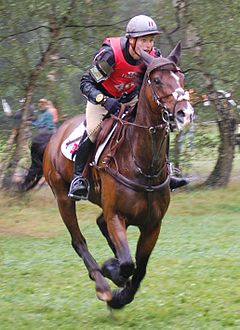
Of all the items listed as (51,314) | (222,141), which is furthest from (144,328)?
(222,141)

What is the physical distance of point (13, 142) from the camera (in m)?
15.5

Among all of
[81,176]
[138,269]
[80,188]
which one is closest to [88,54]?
[81,176]

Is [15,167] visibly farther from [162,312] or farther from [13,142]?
[162,312]

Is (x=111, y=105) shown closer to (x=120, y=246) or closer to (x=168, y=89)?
(x=168, y=89)

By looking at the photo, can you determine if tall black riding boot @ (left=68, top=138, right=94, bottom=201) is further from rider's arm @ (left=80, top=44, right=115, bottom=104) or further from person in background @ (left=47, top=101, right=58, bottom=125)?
person in background @ (left=47, top=101, right=58, bottom=125)

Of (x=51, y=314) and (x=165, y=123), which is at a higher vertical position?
(x=165, y=123)

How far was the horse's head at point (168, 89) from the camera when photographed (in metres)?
6.30

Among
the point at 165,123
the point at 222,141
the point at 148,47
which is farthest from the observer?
the point at 222,141

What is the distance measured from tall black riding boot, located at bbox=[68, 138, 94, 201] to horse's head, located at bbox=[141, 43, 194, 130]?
1266 mm

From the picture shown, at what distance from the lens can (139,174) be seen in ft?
23.6

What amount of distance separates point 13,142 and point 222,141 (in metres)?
4.90

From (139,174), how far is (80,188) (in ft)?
3.39

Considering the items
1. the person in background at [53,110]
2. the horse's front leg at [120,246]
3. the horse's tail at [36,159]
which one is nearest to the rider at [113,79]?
the horse's front leg at [120,246]

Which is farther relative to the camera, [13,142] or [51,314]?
[13,142]
